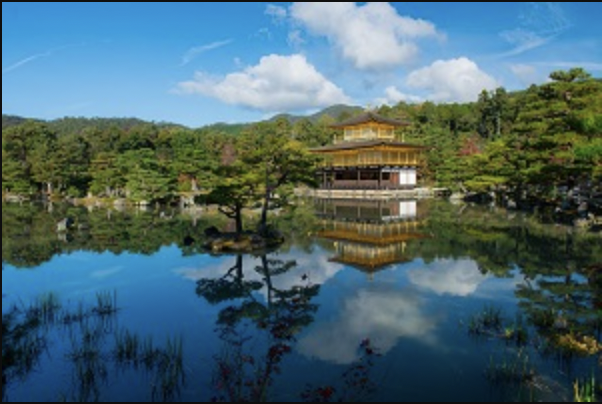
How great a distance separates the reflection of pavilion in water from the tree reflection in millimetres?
3172

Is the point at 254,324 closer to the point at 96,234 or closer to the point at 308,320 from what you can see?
the point at 308,320

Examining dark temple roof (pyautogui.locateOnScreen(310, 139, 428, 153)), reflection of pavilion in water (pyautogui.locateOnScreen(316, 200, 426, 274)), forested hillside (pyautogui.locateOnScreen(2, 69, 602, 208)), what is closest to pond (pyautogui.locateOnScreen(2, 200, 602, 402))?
reflection of pavilion in water (pyautogui.locateOnScreen(316, 200, 426, 274))

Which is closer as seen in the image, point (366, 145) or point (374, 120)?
point (366, 145)

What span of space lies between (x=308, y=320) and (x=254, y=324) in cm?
122

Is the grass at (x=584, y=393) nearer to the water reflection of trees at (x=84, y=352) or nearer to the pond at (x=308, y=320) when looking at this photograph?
the pond at (x=308, y=320)

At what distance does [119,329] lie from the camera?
10219 mm

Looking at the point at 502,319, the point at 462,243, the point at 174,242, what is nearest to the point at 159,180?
the point at 174,242

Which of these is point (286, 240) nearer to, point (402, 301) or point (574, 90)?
point (402, 301)

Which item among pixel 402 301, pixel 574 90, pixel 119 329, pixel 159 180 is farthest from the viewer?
pixel 159 180

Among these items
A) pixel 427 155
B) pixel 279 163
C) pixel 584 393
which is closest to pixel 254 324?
pixel 584 393

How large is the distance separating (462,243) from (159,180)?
27.5 metres

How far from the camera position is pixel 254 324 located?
10375mm

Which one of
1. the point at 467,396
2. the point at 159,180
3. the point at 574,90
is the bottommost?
the point at 467,396

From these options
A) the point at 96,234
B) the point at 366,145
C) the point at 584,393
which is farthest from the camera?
the point at 366,145
